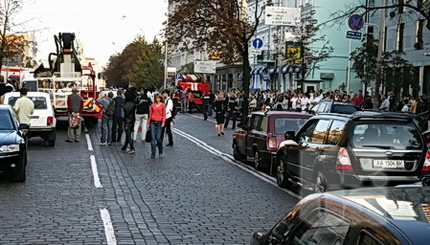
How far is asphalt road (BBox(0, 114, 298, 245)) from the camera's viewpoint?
29.9 feet

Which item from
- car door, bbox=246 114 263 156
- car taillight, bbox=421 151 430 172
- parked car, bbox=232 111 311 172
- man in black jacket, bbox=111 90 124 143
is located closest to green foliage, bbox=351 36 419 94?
man in black jacket, bbox=111 90 124 143

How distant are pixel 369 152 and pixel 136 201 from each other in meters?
3.78

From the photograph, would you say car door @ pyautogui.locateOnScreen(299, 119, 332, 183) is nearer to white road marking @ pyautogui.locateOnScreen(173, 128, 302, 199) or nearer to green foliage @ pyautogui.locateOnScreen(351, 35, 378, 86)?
white road marking @ pyautogui.locateOnScreen(173, 128, 302, 199)

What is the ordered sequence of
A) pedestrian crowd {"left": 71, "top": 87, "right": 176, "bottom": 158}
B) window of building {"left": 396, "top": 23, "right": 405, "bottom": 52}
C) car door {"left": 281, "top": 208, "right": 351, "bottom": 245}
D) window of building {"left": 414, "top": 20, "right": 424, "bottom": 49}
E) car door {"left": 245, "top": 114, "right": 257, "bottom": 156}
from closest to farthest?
car door {"left": 281, "top": 208, "right": 351, "bottom": 245} < car door {"left": 245, "top": 114, "right": 257, "bottom": 156} < pedestrian crowd {"left": 71, "top": 87, "right": 176, "bottom": 158} < window of building {"left": 414, "top": 20, "right": 424, "bottom": 49} < window of building {"left": 396, "top": 23, "right": 405, "bottom": 52}

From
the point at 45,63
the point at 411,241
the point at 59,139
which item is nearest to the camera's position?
the point at 411,241

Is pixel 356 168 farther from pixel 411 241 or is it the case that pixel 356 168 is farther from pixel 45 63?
pixel 45 63

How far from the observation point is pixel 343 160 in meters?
11.3

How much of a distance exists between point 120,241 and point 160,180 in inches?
245

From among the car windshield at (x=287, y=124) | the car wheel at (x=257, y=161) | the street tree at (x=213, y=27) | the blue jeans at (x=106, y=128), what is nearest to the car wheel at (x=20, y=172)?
the car wheel at (x=257, y=161)

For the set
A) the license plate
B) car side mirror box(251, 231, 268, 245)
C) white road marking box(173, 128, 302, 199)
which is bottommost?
white road marking box(173, 128, 302, 199)

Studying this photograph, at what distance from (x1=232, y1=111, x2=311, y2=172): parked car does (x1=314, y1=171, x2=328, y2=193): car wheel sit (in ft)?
13.9

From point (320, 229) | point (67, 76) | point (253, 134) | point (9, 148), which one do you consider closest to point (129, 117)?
point (253, 134)

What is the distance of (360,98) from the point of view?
3772 centimetres

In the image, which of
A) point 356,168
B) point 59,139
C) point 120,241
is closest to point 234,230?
point 120,241
